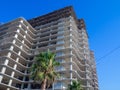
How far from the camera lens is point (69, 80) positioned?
164ft

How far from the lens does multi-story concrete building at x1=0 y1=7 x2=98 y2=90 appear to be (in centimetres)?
5283

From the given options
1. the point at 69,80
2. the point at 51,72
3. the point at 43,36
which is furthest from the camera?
the point at 43,36

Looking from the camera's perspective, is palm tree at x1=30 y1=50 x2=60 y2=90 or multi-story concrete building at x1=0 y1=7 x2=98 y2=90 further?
multi-story concrete building at x1=0 y1=7 x2=98 y2=90

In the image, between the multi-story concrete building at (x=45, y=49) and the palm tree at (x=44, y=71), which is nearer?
the palm tree at (x=44, y=71)

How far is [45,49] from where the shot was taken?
66.9 meters

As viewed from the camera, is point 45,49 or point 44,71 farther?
point 45,49

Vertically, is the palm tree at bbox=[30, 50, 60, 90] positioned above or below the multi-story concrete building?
below

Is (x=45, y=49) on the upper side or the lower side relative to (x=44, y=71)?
upper

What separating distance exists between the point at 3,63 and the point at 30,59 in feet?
52.1

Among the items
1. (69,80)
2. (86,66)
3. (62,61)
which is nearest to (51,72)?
(69,80)

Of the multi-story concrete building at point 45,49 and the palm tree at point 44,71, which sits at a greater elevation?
the multi-story concrete building at point 45,49

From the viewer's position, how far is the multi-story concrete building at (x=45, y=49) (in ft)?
173

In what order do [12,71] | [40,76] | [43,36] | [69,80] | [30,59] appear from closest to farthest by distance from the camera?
[40,76], [69,80], [12,71], [30,59], [43,36]

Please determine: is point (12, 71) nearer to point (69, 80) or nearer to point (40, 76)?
point (69, 80)
